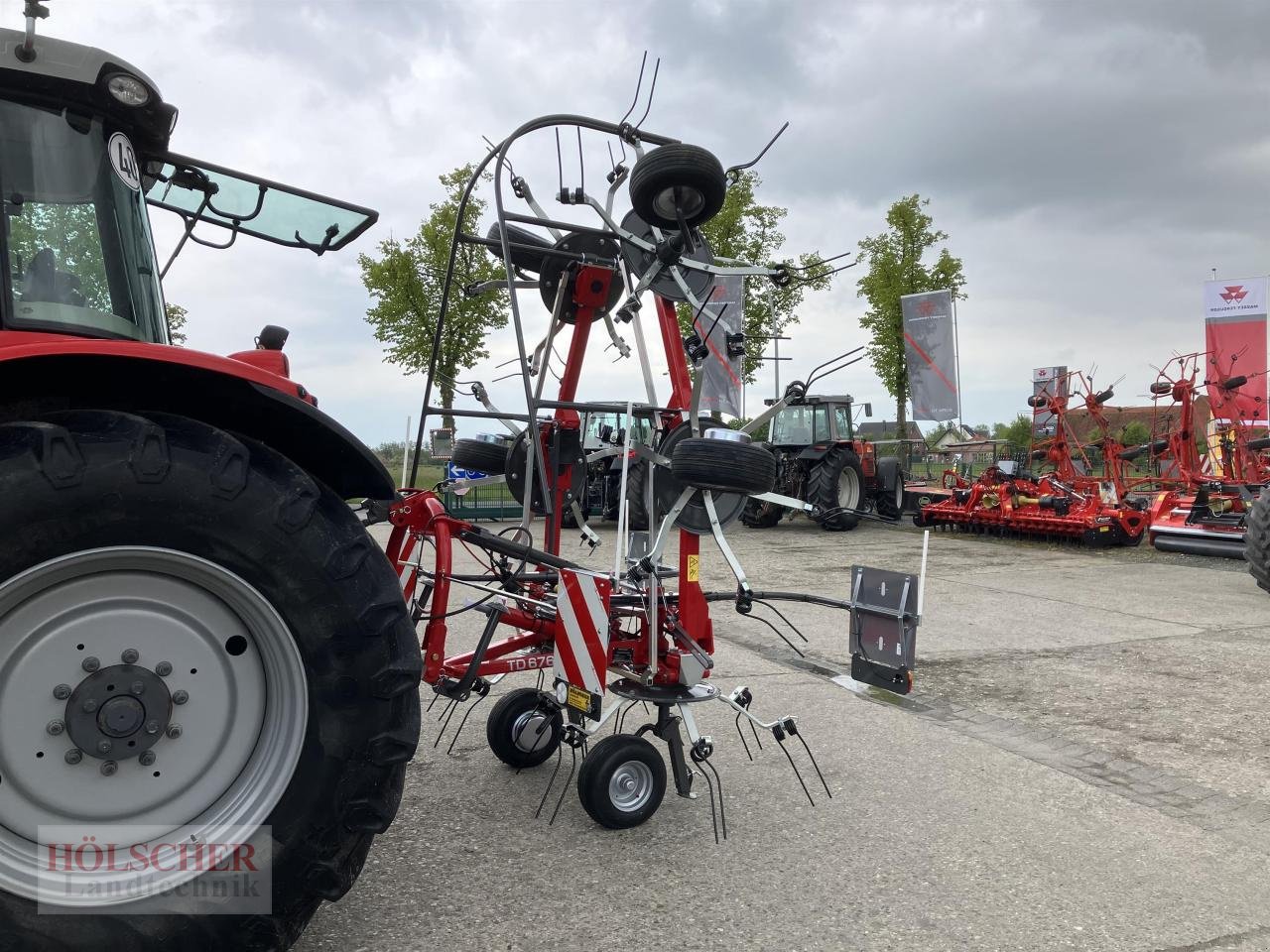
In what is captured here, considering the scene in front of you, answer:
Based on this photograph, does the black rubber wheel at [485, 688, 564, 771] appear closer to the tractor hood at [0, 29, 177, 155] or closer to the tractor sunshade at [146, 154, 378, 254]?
the tractor sunshade at [146, 154, 378, 254]

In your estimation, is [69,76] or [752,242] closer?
[69,76]

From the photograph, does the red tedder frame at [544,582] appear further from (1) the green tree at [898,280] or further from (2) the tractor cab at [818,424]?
(1) the green tree at [898,280]

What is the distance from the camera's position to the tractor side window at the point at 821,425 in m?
15.8

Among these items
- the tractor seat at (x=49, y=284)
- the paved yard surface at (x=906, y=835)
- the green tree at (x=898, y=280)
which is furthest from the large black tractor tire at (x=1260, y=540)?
the green tree at (x=898, y=280)

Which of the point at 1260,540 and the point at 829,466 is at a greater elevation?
the point at 829,466

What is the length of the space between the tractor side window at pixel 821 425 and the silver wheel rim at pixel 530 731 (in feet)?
42.0

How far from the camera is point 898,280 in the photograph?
2239 cm

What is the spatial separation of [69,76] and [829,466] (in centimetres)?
1367

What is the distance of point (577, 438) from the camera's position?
378cm

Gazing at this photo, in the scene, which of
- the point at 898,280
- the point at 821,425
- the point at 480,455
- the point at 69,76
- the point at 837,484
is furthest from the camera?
the point at 898,280

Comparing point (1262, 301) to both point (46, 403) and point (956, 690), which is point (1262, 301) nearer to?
point (956, 690)

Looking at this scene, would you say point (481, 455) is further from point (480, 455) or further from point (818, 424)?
point (818, 424)

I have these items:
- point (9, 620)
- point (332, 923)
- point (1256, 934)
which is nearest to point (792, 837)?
point (1256, 934)

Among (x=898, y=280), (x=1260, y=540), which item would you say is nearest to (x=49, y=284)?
(x=1260, y=540)
